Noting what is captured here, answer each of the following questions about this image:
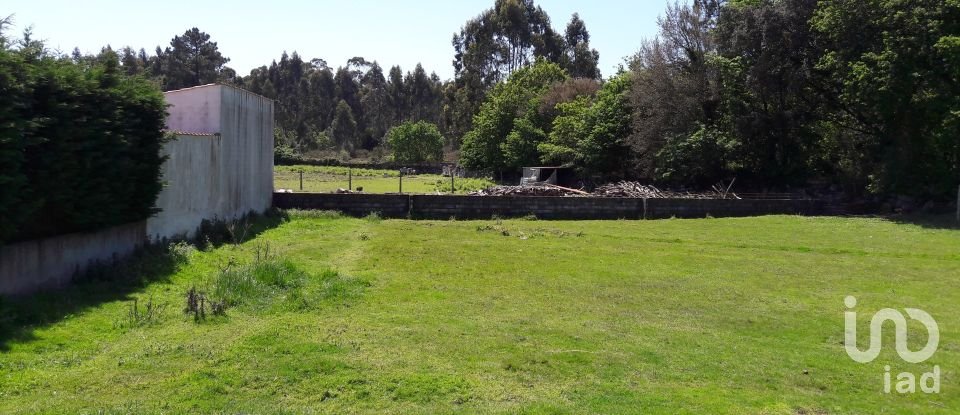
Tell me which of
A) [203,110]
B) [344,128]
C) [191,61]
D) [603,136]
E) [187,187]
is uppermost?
[191,61]

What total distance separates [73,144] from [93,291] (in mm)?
2195

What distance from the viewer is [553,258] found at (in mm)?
15797

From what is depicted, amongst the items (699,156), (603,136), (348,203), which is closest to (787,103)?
(699,156)

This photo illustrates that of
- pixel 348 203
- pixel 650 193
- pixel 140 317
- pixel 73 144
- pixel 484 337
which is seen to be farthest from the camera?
pixel 650 193

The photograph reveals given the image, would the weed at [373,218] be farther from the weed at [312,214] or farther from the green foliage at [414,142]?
the green foliage at [414,142]

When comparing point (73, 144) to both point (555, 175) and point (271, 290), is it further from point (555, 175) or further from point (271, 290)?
point (555, 175)

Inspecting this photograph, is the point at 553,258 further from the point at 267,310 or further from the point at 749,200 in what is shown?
the point at 749,200

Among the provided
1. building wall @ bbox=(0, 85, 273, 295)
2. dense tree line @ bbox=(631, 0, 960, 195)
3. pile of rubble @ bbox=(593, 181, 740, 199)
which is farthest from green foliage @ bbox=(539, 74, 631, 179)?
building wall @ bbox=(0, 85, 273, 295)

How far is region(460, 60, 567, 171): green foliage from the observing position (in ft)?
160

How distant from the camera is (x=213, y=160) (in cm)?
1847

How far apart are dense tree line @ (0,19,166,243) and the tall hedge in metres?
0.01

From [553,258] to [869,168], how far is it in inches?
773

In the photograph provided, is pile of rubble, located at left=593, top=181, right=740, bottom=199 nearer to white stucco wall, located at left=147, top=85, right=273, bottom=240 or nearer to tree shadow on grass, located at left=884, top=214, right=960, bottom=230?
tree shadow on grass, located at left=884, top=214, right=960, bottom=230

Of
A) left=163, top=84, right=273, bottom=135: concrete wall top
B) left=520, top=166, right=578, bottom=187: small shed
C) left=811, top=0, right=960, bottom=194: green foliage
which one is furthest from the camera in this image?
left=520, top=166, right=578, bottom=187: small shed
